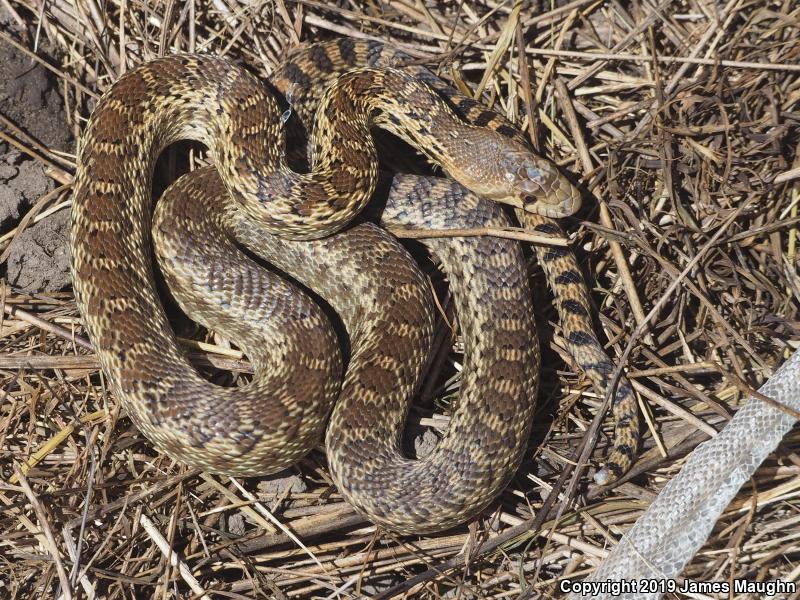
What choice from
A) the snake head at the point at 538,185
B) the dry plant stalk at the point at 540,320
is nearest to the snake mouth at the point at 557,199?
the snake head at the point at 538,185

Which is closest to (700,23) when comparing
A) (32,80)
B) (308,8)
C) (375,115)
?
(375,115)

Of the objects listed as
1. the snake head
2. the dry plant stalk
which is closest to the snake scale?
the snake head

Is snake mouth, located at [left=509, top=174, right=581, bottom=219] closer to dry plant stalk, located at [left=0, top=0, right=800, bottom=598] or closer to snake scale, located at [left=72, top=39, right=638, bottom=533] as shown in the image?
snake scale, located at [left=72, top=39, right=638, bottom=533]

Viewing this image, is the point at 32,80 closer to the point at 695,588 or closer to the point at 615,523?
the point at 615,523

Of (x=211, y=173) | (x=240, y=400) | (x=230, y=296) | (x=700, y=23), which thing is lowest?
(x=240, y=400)

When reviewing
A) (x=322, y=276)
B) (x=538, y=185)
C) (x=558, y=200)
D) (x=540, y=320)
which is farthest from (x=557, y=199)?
(x=322, y=276)

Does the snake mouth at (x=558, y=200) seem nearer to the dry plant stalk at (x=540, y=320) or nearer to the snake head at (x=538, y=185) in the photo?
the snake head at (x=538, y=185)
